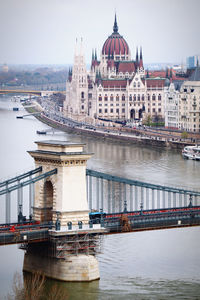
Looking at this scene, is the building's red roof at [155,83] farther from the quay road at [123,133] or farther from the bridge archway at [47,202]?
the bridge archway at [47,202]

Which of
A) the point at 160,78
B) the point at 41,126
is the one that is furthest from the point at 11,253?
the point at 160,78

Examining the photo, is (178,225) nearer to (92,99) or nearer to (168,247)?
(168,247)

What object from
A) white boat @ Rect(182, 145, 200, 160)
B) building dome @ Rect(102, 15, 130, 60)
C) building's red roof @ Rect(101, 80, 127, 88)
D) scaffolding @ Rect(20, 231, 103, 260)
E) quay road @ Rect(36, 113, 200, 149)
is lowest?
quay road @ Rect(36, 113, 200, 149)

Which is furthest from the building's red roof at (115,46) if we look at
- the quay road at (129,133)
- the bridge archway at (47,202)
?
the bridge archway at (47,202)

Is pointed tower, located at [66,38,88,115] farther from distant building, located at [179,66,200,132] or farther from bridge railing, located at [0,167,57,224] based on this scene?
bridge railing, located at [0,167,57,224]

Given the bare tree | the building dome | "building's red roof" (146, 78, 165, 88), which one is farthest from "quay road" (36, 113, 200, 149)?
the bare tree

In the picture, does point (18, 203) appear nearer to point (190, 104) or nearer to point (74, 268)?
point (74, 268)
